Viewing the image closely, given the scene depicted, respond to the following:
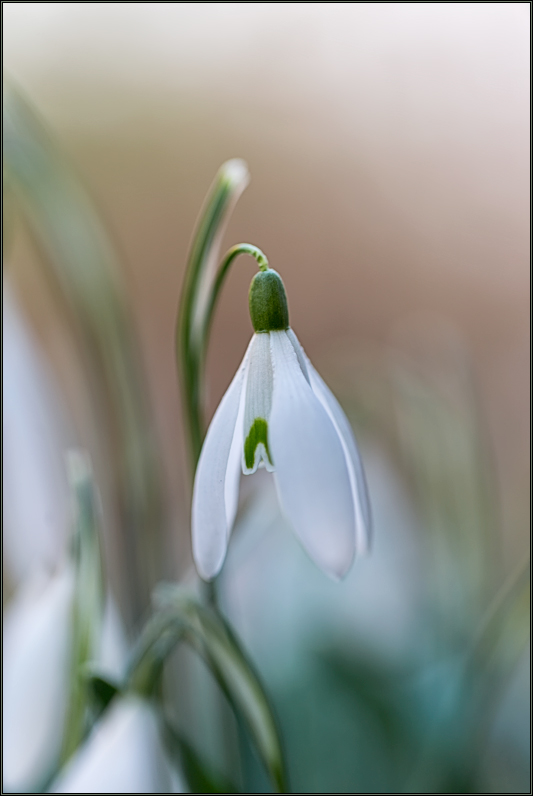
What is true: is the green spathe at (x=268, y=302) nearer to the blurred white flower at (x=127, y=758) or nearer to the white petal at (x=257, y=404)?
the white petal at (x=257, y=404)

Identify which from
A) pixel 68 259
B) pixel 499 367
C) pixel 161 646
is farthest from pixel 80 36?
pixel 161 646

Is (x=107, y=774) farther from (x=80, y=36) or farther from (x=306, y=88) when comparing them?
(x=80, y=36)

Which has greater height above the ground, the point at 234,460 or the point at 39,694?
the point at 234,460

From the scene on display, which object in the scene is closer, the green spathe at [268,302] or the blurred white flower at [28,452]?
the green spathe at [268,302]

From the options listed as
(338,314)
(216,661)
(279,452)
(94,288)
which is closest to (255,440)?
(279,452)

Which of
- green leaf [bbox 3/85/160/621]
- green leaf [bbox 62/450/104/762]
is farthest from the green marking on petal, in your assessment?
green leaf [bbox 3/85/160/621]

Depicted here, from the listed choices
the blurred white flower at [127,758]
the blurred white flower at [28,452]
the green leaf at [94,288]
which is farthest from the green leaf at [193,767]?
the blurred white flower at [28,452]

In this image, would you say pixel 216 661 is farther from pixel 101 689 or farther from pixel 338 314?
pixel 338 314

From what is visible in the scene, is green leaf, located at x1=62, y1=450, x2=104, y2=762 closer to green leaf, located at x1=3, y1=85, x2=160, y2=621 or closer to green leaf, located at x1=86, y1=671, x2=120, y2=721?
green leaf, located at x1=86, y1=671, x2=120, y2=721
